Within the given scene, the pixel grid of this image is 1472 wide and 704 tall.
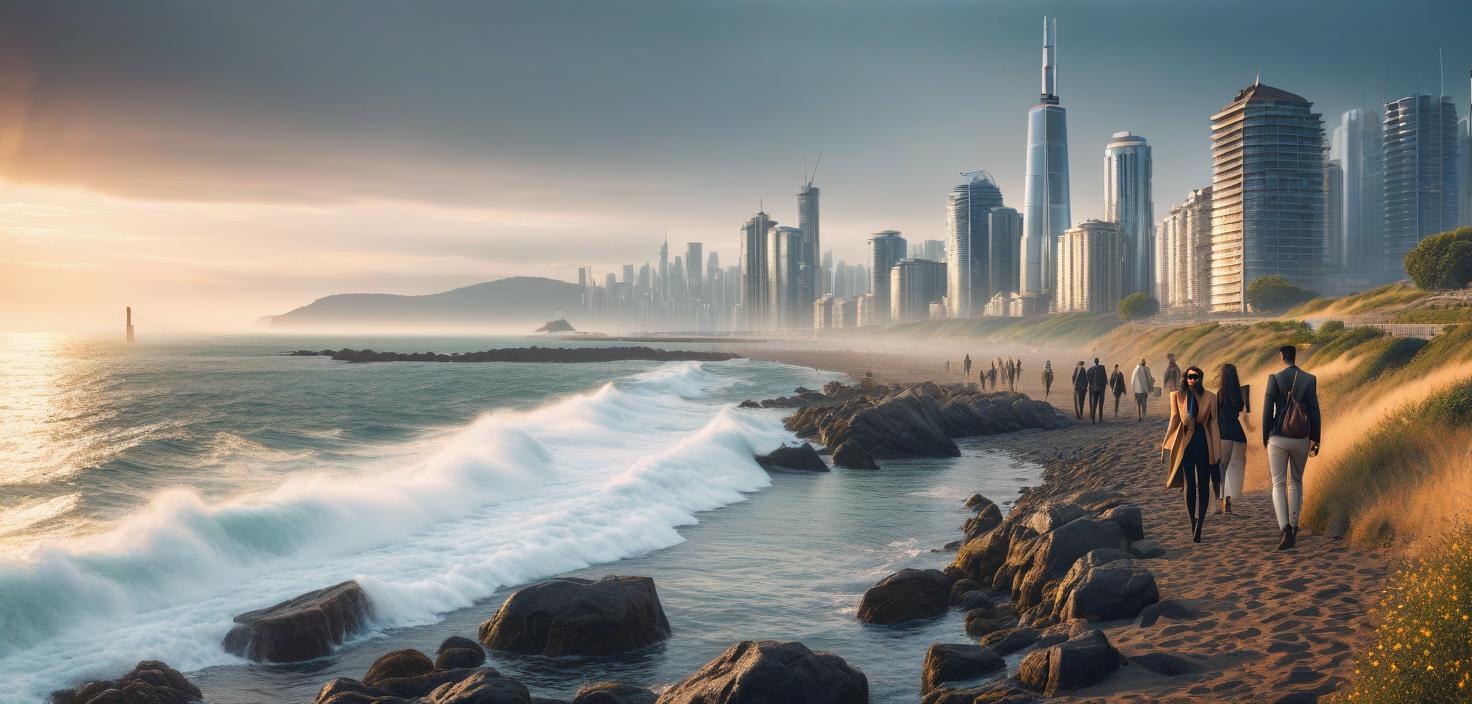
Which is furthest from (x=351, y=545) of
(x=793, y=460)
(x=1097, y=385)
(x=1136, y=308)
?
(x=1136, y=308)

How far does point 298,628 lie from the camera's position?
11.8m

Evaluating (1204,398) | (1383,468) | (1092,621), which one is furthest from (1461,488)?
(1092,621)

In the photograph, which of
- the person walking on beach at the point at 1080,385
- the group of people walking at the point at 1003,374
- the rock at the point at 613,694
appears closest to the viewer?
the rock at the point at 613,694

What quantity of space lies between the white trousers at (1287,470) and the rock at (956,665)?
4.56m

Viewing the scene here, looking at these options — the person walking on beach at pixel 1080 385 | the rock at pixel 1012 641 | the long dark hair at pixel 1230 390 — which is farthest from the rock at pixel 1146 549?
the person walking on beach at pixel 1080 385

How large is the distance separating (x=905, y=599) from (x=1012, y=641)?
2.54 m

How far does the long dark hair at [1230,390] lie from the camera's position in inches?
470

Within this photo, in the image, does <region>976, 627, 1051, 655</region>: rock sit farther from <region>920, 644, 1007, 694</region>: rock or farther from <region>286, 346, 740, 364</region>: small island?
<region>286, 346, 740, 364</region>: small island

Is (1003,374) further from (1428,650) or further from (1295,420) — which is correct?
(1428,650)

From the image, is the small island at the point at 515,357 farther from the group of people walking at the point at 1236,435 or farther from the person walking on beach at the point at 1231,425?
the group of people walking at the point at 1236,435

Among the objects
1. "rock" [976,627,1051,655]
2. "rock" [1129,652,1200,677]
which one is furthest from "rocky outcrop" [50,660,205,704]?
"rock" [1129,652,1200,677]

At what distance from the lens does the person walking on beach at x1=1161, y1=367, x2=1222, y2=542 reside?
11820mm

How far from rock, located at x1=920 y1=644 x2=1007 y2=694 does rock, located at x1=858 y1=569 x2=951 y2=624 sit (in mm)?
2596

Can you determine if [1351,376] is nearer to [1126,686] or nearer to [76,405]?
[1126,686]
